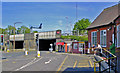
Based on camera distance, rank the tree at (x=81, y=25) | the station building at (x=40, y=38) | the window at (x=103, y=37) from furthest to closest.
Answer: the tree at (x=81, y=25), the station building at (x=40, y=38), the window at (x=103, y=37)

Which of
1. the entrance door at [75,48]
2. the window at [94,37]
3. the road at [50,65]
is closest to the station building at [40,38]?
the entrance door at [75,48]

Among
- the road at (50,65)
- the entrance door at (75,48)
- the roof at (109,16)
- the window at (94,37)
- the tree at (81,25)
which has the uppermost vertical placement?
the tree at (81,25)

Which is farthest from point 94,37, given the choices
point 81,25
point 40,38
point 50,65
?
point 81,25

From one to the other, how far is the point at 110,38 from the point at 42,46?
146 feet

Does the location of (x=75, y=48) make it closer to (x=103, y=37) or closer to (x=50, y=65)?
(x=103, y=37)

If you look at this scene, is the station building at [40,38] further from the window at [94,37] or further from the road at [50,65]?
the road at [50,65]

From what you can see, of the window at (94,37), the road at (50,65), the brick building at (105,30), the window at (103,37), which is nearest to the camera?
the road at (50,65)

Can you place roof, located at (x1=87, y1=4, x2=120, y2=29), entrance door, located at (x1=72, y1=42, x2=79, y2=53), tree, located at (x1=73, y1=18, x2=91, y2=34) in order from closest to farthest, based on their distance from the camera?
1. roof, located at (x1=87, y1=4, x2=120, y2=29)
2. entrance door, located at (x1=72, y1=42, x2=79, y2=53)
3. tree, located at (x1=73, y1=18, x2=91, y2=34)

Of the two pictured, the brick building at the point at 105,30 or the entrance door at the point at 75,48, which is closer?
the brick building at the point at 105,30

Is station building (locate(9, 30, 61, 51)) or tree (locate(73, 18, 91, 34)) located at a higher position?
tree (locate(73, 18, 91, 34))

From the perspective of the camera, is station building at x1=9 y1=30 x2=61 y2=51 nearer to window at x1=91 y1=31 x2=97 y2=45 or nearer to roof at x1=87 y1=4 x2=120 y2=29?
window at x1=91 y1=31 x2=97 y2=45

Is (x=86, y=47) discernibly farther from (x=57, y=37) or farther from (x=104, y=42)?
(x=57, y=37)

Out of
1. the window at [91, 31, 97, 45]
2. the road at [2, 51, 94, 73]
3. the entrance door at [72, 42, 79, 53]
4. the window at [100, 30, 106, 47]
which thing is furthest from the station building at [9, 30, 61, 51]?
the road at [2, 51, 94, 73]

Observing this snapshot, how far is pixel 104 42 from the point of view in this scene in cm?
2578
